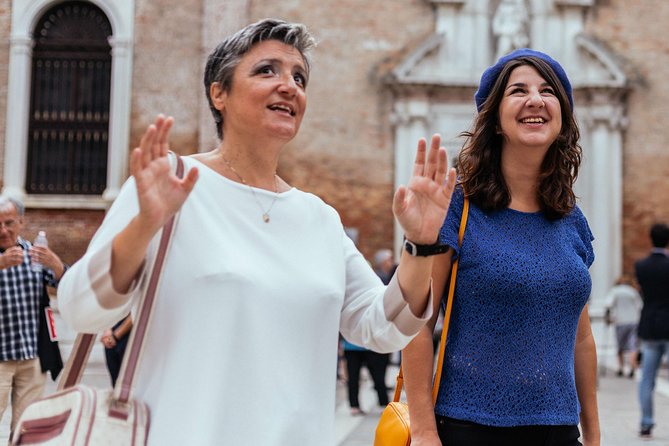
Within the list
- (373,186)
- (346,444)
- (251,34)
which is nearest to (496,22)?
(373,186)

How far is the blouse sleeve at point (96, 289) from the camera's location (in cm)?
194

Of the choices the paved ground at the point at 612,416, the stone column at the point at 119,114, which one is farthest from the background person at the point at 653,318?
the stone column at the point at 119,114

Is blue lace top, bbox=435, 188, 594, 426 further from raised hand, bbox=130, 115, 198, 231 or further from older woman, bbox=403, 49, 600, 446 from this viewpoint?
raised hand, bbox=130, 115, 198, 231

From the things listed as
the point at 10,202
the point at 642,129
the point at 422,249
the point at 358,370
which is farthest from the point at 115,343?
the point at 642,129

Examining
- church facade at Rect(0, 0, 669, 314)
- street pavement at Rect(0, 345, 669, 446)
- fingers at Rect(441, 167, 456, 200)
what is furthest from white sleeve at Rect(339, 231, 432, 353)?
church facade at Rect(0, 0, 669, 314)

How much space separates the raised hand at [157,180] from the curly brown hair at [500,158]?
47.4 inches

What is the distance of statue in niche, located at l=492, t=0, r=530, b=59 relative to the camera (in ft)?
52.6

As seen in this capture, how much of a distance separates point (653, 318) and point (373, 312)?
709cm

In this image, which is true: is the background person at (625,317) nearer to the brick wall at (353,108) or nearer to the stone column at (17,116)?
the brick wall at (353,108)

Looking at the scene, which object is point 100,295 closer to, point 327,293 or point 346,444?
point 327,293

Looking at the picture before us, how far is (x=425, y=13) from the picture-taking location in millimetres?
16469

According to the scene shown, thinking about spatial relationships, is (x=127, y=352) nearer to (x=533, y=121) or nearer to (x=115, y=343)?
(x=533, y=121)

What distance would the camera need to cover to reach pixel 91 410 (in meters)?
1.88

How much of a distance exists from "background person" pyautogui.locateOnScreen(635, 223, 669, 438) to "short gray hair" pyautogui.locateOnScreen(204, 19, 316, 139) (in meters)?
7.00
